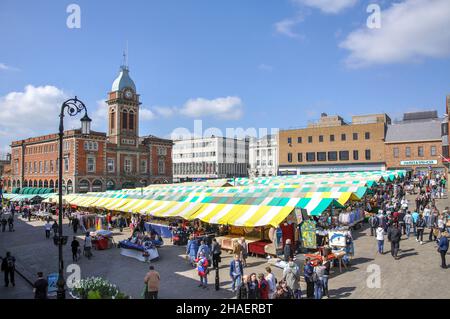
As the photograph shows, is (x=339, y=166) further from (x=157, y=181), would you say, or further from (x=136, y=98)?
(x=136, y=98)

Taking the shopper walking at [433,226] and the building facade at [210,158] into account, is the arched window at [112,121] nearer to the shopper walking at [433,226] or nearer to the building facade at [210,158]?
the building facade at [210,158]

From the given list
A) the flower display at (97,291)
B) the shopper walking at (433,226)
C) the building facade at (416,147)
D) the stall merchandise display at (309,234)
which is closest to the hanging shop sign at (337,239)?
the stall merchandise display at (309,234)

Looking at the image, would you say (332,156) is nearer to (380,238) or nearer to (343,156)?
(343,156)

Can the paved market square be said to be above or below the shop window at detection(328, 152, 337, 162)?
below

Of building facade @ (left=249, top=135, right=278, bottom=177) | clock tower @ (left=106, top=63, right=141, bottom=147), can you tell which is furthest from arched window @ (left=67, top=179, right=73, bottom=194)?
building facade @ (left=249, top=135, right=278, bottom=177)

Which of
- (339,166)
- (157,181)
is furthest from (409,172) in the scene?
(157,181)

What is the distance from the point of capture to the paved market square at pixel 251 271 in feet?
38.5

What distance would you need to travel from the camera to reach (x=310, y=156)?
71.9 metres

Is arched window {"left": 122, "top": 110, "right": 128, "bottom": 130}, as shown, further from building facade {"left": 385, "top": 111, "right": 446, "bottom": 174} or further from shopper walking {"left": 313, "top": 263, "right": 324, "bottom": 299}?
shopper walking {"left": 313, "top": 263, "right": 324, "bottom": 299}

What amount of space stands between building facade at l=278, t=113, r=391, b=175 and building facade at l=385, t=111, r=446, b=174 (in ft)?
5.69

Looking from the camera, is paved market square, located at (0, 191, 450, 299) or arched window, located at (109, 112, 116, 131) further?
arched window, located at (109, 112, 116, 131)

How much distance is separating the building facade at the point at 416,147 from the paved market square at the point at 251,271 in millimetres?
45513

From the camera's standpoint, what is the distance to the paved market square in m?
Result: 11.7
